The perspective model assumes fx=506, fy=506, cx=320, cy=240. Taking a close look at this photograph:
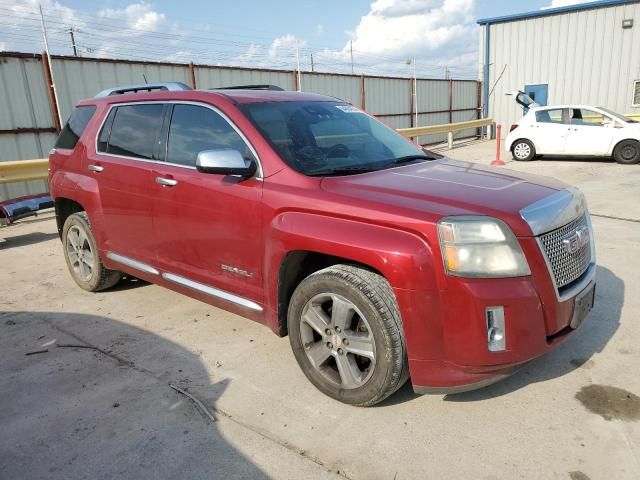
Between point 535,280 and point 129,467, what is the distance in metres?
2.18

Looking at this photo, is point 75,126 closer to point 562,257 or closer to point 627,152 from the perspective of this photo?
point 562,257

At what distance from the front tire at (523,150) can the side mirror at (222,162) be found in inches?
495

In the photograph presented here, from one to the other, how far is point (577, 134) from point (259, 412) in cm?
1278

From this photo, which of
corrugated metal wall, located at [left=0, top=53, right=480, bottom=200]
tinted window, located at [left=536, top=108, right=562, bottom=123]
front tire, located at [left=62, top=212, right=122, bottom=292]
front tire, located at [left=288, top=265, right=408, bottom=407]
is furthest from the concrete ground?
tinted window, located at [left=536, top=108, right=562, bottom=123]

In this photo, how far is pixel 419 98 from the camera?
2156 cm

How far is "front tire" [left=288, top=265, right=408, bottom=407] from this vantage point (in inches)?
103

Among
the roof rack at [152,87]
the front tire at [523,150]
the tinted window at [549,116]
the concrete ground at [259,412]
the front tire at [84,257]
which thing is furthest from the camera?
the front tire at [523,150]

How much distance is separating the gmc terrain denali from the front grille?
1cm

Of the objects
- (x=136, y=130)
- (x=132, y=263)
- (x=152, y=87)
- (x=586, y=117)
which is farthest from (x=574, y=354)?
(x=586, y=117)

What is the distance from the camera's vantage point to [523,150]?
14.0 metres

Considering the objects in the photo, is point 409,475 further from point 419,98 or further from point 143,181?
point 419,98

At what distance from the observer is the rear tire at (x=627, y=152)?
487 inches

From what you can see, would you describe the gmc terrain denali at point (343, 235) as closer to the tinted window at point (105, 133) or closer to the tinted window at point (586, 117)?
the tinted window at point (105, 133)

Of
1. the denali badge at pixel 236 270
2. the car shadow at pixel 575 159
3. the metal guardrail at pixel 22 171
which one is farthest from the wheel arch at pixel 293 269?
the car shadow at pixel 575 159
